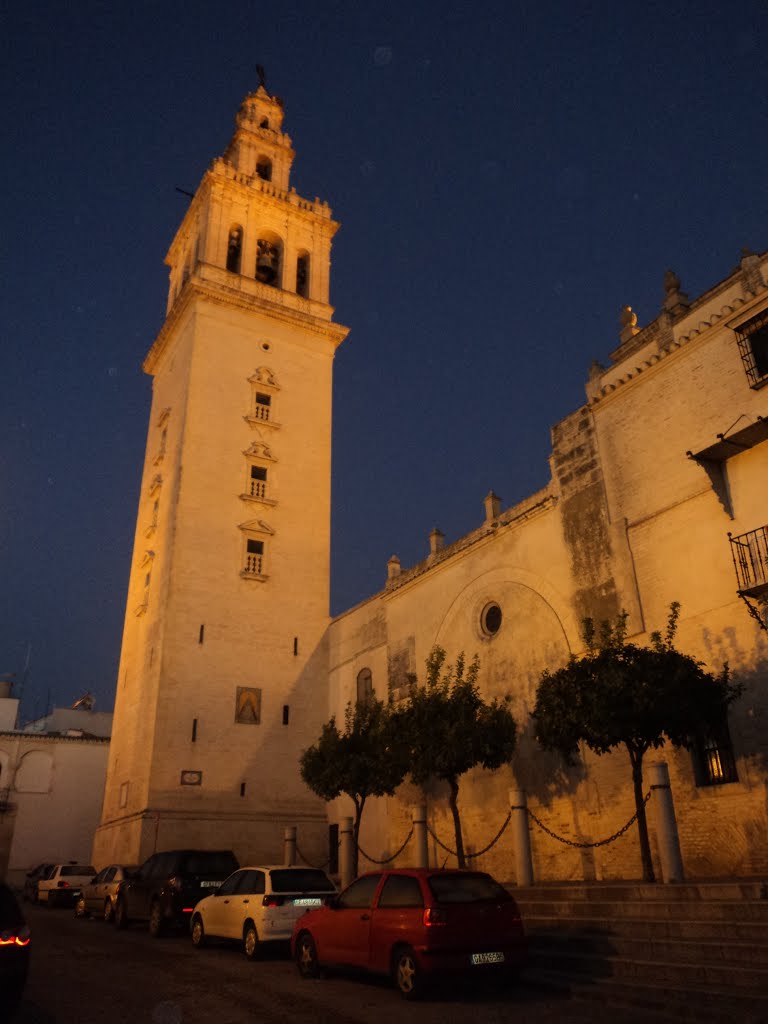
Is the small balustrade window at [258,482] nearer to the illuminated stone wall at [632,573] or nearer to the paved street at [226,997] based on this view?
the illuminated stone wall at [632,573]

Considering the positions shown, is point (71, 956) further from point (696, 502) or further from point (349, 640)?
point (349, 640)

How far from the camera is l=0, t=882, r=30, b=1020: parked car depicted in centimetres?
723

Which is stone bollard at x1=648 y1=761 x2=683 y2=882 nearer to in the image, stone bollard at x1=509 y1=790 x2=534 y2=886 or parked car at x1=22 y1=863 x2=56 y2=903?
stone bollard at x1=509 y1=790 x2=534 y2=886

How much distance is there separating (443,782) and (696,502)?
11.1m

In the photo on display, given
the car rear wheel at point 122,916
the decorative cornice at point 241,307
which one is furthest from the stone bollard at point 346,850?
the decorative cornice at point 241,307

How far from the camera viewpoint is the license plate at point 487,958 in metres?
9.26

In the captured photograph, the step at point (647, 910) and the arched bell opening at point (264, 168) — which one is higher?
the arched bell opening at point (264, 168)

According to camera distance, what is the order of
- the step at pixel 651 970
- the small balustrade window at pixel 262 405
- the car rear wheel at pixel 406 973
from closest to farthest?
the step at pixel 651 970 → the car rear wheel at pixel 406 973 → the small balustrade window at pixel 262 405

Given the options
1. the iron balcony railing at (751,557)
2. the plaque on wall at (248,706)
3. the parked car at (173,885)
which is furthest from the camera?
the plaque on wall at (248,706)

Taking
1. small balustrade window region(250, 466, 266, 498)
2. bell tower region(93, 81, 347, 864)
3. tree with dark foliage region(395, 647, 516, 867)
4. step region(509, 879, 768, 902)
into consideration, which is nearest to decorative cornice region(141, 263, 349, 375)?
bell tower region(93, 81, 347, 864)

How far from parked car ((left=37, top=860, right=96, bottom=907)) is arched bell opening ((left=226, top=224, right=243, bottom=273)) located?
24.2 m

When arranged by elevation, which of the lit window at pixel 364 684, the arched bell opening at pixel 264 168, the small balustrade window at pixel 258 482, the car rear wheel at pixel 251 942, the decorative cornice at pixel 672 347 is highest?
the arched bell opening at pixel 264 168

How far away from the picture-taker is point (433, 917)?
9.27m

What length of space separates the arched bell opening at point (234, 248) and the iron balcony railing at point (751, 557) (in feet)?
86.3
